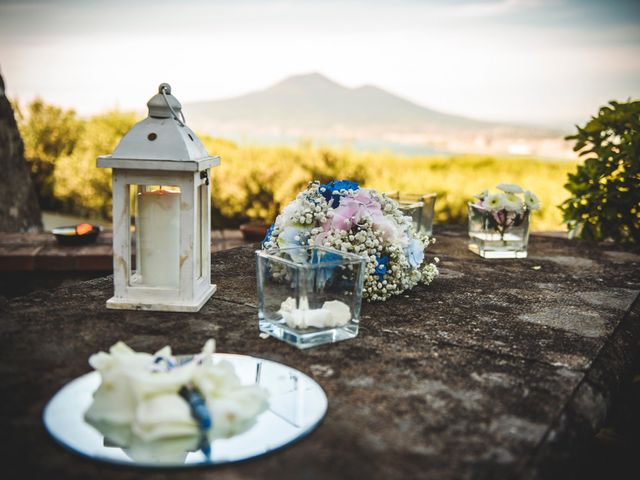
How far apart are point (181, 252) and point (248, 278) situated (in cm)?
49

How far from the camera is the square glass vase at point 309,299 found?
1.31 m

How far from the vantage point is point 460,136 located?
1037cm

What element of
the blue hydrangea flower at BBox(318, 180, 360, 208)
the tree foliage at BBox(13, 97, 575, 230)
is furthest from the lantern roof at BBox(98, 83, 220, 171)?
the tree foliage at BBox(13, 97, 575, 230)

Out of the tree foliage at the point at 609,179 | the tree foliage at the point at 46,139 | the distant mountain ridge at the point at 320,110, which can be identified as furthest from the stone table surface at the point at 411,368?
the distant mountain ridge at the point at 320,110

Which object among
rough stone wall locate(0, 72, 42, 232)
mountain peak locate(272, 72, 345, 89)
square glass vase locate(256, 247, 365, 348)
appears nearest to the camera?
square glass vase locate(256, 247, 365, 348)

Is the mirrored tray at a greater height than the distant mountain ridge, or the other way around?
the distant mountain ridge

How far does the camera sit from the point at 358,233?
1731 mm

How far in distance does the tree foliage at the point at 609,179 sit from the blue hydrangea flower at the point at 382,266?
1.72 m

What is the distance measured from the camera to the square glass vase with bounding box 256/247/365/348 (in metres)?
1.31

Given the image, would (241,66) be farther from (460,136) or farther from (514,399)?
(514,399)

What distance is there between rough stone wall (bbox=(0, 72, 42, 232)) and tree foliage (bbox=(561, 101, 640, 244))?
3.80 meters

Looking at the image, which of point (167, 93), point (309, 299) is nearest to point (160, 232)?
point (167, 93)

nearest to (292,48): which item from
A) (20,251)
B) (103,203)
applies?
(103,203)

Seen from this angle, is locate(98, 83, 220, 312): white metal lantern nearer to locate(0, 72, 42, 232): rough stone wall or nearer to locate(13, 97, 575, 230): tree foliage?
locate(0, 72, 42, 232): rough stone wall
